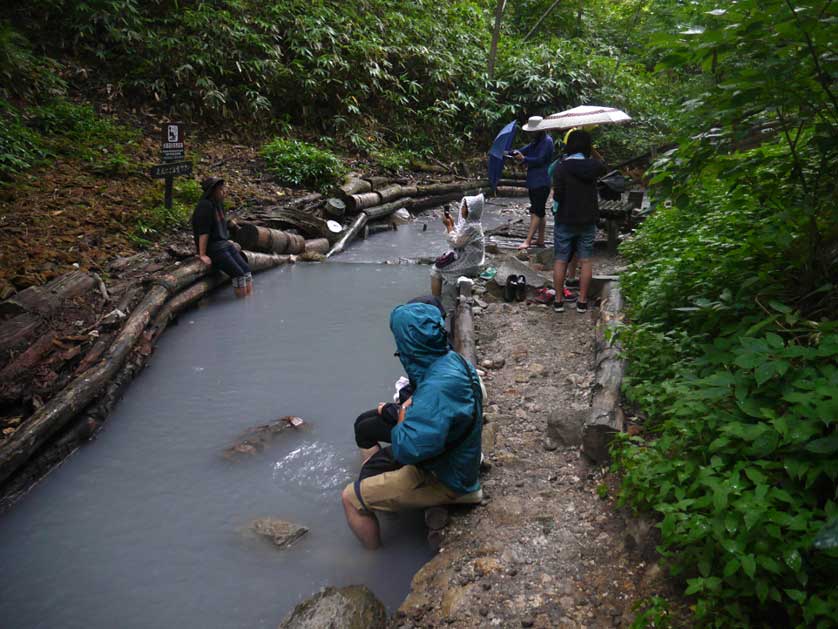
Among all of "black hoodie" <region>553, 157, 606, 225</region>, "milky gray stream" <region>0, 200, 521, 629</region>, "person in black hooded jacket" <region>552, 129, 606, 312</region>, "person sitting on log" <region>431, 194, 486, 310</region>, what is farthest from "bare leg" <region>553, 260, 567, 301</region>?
"milky gray stream" <region>0, 200, 521, 629</region>

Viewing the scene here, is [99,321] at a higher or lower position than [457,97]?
lower

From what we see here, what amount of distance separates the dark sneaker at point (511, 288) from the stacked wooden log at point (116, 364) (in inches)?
165

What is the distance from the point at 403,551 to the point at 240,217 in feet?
26.2

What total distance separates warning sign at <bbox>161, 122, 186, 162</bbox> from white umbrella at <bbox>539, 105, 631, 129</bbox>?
5.43 m

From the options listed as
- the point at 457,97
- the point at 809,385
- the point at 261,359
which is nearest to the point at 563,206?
the point at 261,359

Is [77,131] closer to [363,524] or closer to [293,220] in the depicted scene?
[293,220]

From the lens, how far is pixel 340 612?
2957mm

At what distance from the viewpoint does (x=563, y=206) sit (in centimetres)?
627

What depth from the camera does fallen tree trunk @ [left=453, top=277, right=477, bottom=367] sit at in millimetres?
5691

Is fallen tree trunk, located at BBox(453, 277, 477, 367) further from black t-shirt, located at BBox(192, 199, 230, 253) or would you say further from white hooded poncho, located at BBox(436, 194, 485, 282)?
black t-shirt, located at BBox(192, 199, 230, 253)

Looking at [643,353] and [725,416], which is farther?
[643,353]

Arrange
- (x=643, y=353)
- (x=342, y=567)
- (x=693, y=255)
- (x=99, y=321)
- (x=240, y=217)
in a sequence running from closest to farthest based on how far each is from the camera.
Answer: (x=342, y=567) → (x=643, y=353) → (x=693, y=255) → (x=99, y=321) → (x=240, y=217)

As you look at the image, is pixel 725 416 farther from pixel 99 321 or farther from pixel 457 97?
pixel 457 97

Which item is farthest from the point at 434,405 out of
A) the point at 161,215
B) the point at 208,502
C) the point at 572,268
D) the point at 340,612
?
the point at 161,215
